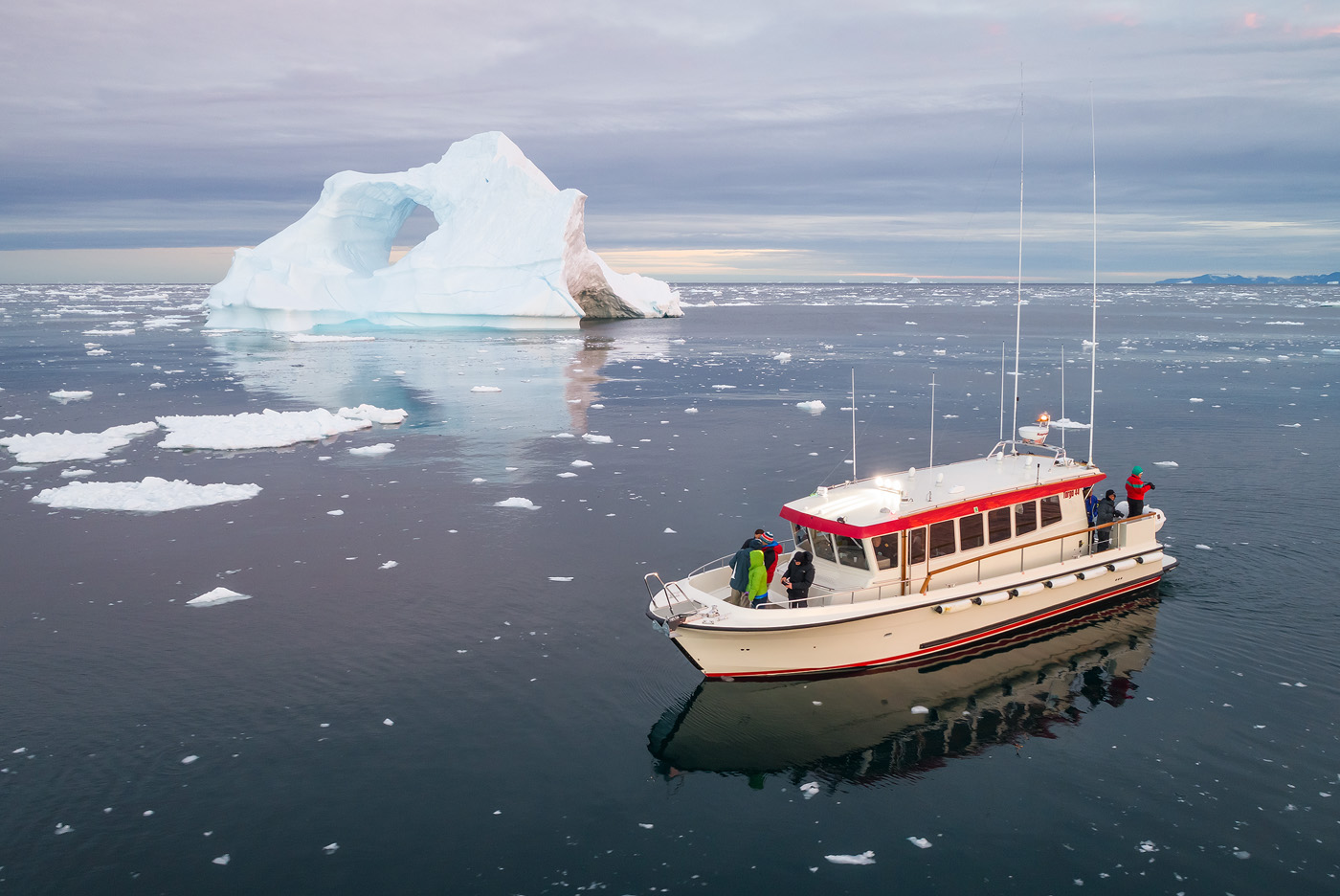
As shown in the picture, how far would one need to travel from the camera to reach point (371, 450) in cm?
2444

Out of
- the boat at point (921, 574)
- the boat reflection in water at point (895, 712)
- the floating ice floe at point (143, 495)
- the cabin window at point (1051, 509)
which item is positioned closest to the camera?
the boat reflection in water at point (895, 712)

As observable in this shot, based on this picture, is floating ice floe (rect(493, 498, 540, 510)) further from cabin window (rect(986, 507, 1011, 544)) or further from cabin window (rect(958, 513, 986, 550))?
cabin window (rect(986, 507, 1011, 544))

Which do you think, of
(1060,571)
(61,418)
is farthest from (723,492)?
(61,418)

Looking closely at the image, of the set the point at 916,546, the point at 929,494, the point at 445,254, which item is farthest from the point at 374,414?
the point at 445,254

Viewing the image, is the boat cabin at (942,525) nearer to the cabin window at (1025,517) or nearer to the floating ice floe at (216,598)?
the cabin window at (1025,517)

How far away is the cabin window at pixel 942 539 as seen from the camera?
12.3 metres

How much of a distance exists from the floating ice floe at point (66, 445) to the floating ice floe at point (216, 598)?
12768 millimetres

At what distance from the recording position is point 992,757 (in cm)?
991

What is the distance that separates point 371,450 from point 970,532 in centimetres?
1719

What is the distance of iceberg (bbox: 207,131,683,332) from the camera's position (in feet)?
195

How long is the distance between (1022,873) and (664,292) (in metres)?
80.1

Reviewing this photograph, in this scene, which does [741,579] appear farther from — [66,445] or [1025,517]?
[66,445]

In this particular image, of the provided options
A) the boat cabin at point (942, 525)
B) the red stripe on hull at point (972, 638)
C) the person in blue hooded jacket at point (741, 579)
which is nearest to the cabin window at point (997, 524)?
the boat cabin at point (942, 525)

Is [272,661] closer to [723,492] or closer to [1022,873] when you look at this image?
[1022,873]
